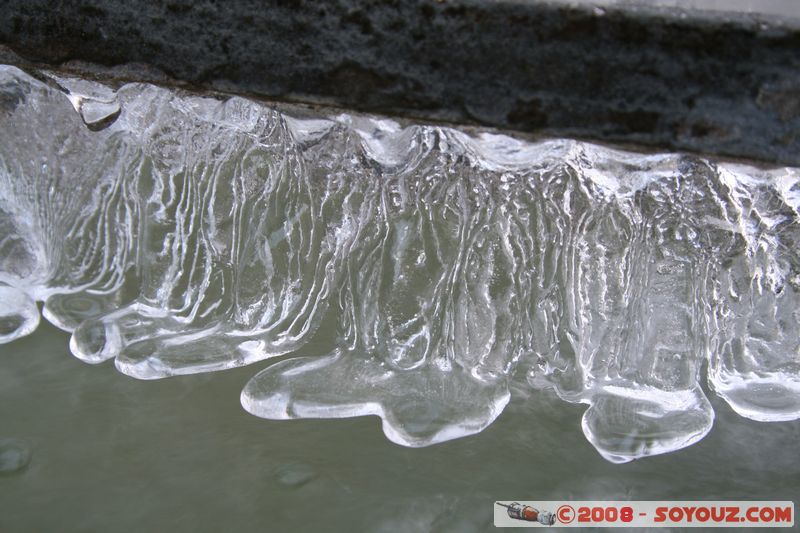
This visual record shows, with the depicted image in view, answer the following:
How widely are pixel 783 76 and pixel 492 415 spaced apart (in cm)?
62

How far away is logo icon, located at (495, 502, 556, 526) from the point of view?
3.67 ft

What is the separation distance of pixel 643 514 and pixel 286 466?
19.3 inches

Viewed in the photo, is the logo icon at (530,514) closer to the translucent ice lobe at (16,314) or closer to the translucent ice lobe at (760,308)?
the translucent ice lobe at (760,308)

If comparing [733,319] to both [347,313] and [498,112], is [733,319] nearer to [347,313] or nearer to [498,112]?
[498,112]

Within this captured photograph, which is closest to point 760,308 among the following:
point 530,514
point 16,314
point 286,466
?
point 530,514

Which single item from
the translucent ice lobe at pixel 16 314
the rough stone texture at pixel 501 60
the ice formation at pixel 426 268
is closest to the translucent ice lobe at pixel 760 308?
the ice formation at pixel 426 268

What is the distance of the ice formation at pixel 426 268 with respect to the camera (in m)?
1.26

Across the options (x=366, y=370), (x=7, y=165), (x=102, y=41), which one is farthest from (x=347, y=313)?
(x=7, y=165)

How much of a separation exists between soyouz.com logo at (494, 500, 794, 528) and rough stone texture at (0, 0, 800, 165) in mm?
483

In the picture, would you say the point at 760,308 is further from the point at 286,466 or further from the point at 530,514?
the point at 286,466

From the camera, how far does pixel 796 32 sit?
1.08 metres

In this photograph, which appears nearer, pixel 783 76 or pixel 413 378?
pixel 783 76

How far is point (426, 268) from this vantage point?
1354 mm

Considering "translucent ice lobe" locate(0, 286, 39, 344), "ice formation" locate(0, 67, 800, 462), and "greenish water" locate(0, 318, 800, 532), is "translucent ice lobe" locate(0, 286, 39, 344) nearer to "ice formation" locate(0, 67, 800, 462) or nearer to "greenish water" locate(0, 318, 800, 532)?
"ice formation" locate(0, 67, 800, 462)
